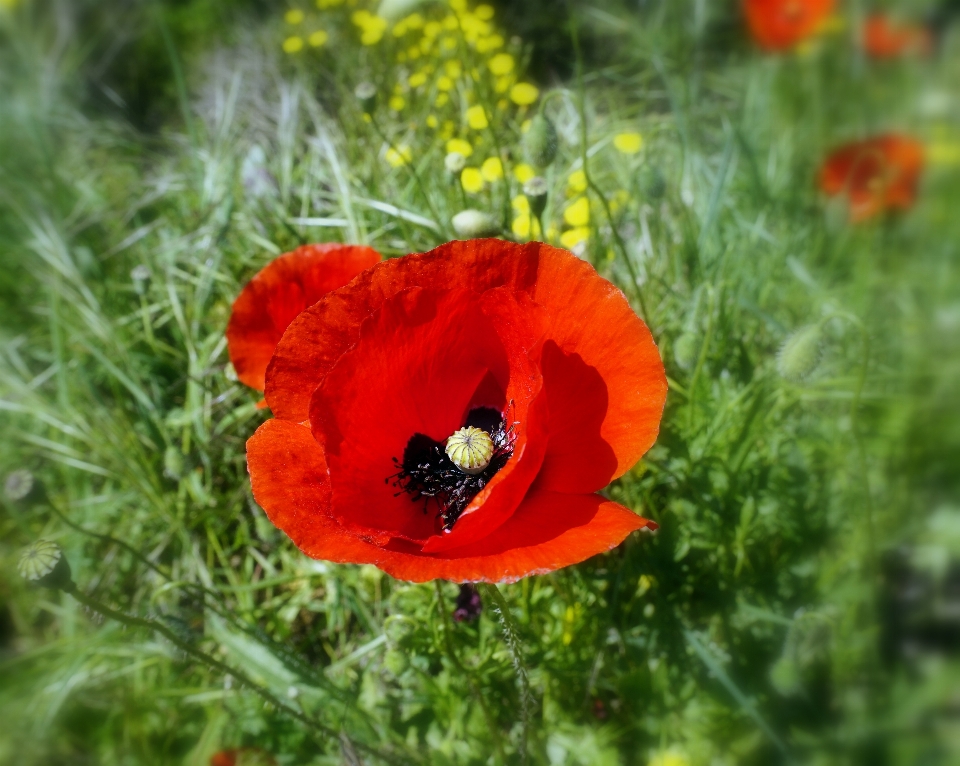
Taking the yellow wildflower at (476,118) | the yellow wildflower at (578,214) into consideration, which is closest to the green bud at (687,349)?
the yellow wildflower at (578,214)

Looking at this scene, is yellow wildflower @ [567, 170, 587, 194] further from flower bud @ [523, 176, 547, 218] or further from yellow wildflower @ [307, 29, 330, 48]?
yellow wildflower @ [307, 29, 330, 48]

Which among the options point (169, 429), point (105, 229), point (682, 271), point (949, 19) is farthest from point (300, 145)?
point (949, 19)

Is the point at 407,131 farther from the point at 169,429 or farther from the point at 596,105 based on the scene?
the point at 169,429

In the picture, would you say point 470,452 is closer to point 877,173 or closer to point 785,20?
point 877,173

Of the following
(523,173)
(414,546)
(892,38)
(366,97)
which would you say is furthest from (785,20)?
(414,546)

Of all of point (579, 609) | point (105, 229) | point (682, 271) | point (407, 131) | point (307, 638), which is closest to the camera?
point (579, 609)

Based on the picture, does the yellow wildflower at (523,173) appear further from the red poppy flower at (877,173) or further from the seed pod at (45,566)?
the seed pod at (45,566)
